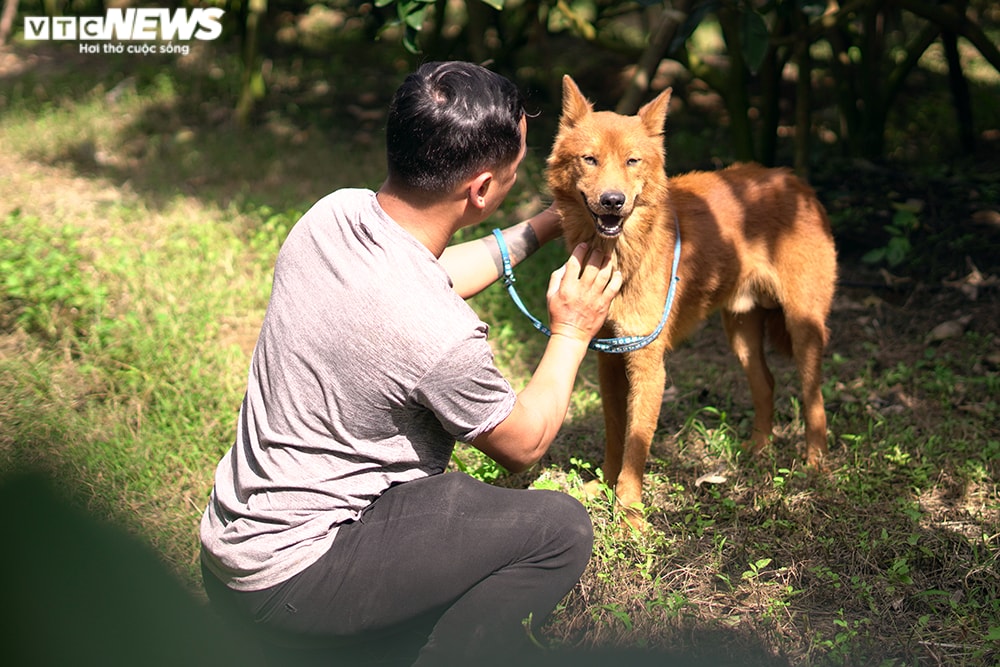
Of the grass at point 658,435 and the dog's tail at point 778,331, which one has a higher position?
the dog's tail at point 778,331

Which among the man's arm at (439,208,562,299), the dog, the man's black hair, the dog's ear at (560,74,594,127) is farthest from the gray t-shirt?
the dog's ear at (560,74,594,127)

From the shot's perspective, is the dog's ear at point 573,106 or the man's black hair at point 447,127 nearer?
the man's black hair at point 447,127

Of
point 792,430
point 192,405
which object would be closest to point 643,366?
point 792,430

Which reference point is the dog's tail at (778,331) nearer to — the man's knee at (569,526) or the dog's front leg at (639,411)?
the dog's front leg at (639,411)

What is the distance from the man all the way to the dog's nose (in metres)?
0.82

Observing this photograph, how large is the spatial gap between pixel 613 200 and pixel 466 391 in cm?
136

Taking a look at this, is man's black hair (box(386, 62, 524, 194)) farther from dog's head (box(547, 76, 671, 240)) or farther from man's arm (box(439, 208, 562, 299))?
dog's head (box(547, 76, 671, 240))

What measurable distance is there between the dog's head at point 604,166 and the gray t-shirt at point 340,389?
1.15 meters

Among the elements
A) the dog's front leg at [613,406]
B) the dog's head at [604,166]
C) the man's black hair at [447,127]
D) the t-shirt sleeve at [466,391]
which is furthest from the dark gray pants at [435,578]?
the dog's front leg at [613,406]

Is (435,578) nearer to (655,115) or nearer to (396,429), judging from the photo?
(396,429)

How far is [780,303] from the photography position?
4836mm

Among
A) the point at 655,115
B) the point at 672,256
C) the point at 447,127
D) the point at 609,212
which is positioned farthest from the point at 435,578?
the point at 655,115

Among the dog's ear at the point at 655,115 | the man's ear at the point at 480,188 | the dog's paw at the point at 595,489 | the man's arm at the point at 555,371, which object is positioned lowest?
the dog's paw at the point at 595,489

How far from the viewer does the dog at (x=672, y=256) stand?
394 cm
